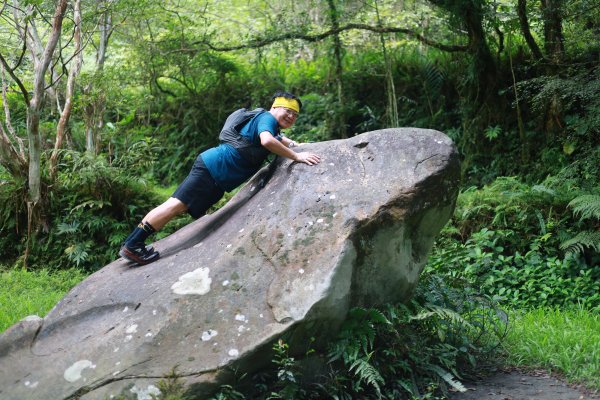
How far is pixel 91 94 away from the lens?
10336 millimetres

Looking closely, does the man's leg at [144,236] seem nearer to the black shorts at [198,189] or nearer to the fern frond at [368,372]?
the black shorts at [198,189]

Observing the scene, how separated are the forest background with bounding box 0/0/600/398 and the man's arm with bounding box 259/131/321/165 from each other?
147cm

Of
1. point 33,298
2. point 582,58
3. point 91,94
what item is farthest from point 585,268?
point 91,94

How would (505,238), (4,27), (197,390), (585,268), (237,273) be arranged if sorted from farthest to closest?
(4,27), (505,238), (585,268), (237,273), (197,390)

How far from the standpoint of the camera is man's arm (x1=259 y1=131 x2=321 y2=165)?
544 cm

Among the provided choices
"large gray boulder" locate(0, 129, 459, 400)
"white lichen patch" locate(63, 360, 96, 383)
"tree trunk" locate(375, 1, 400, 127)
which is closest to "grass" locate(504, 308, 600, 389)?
"large gray boulder" locate(0, 129, 459, 400)

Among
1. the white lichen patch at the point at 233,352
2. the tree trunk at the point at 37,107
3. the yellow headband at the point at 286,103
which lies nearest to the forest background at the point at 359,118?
the tree trunk at the point at 37,107

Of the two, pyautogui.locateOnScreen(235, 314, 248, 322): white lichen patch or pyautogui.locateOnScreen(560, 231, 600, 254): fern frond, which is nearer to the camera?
pyautogui.locateOnScreen(235, 314, 248, 322): white lichen patch

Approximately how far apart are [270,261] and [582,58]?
6.62 m

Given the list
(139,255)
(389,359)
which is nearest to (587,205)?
Result: (389,359)

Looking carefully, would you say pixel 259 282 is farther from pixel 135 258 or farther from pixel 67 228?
pixel 67 228

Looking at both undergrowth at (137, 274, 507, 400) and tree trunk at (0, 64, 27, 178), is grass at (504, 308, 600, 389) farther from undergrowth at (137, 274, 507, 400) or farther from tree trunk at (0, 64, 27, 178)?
tree trunk at (0, 64, 27, 178)

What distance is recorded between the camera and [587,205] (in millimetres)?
7312

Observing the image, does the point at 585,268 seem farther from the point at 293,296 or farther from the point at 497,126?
the point at 293,296
